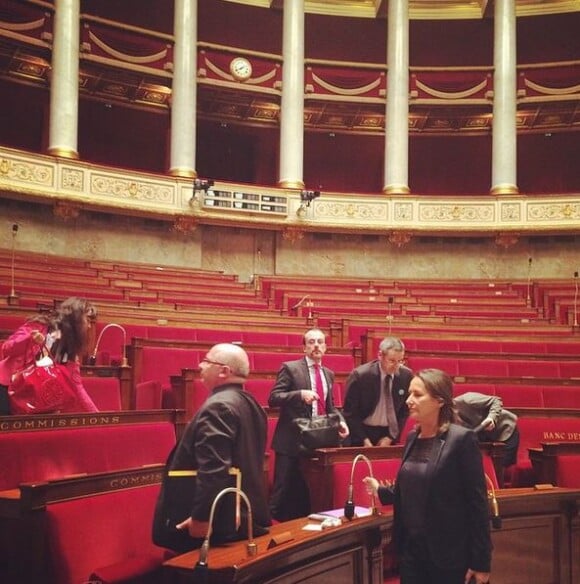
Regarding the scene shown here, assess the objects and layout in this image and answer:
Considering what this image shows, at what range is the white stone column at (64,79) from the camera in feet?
28.3

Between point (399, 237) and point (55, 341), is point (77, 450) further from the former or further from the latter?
point (399, 237)

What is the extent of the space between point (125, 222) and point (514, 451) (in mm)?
6905

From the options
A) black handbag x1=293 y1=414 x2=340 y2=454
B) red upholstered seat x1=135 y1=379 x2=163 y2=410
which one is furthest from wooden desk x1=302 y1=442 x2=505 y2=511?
red upholstered seat x1=135 y1=379 x2=163 y2=410

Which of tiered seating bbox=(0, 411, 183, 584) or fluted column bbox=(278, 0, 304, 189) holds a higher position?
fluted column bbox=(278, 0, 304, 189)

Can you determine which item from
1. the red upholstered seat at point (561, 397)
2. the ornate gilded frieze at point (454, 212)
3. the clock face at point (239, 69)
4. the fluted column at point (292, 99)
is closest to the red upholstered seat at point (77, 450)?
the red upholstered seat at point (561, 397)

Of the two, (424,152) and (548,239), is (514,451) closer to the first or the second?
(548,239)

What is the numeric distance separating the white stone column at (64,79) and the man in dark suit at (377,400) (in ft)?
21.3

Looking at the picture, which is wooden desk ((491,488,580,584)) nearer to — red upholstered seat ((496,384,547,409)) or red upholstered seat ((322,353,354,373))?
red upholstered seat ((496,384,547,409))

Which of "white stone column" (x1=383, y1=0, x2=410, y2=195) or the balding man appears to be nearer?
the balding man

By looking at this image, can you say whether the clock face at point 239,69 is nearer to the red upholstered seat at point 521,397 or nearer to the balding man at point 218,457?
the red upholstered seat at point 521,397

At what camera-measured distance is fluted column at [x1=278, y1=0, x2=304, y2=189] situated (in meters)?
9.98

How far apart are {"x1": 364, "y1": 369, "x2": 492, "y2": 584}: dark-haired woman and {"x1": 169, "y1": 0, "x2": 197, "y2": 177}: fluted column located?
7.97 meters

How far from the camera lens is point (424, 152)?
40.5 ft

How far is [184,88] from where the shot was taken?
9.65 meters
